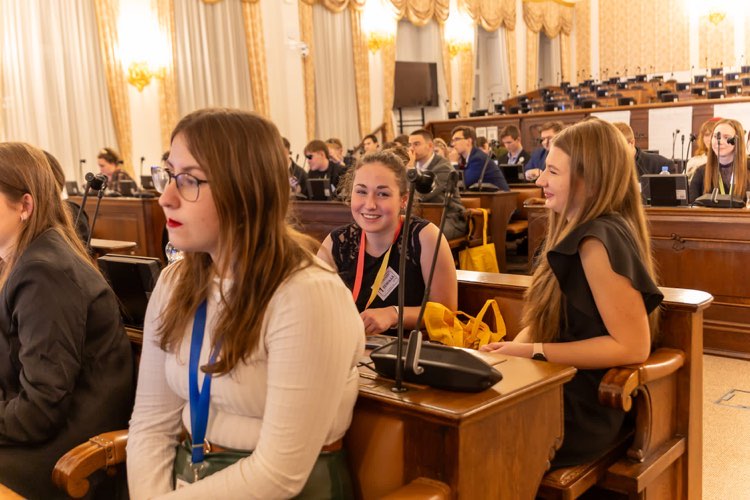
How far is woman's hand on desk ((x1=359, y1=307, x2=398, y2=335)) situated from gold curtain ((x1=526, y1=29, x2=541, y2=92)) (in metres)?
16.2

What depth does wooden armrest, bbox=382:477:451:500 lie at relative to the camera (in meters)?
1.35

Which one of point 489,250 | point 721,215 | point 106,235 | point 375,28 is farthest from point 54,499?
point 375,28

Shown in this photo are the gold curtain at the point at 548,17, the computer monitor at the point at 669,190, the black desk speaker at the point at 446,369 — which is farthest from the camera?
the gold curtain at the point at 548,17

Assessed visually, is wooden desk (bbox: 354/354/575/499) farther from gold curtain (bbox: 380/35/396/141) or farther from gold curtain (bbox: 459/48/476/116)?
gold curtain (bbox: 459/48/476/116)

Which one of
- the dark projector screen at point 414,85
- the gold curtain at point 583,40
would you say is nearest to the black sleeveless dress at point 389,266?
the dark projector screen at point 414,85

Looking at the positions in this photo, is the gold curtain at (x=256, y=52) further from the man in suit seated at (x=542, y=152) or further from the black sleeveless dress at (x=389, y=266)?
the black sleeveless dress at (x=389, y=266)

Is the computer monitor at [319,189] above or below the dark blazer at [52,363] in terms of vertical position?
above

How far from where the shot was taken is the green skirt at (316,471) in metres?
1.39

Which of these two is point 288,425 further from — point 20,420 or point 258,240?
point 20,420

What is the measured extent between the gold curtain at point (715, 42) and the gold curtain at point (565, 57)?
10.3ft

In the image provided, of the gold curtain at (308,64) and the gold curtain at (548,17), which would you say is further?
the gold curtain at (548,17)

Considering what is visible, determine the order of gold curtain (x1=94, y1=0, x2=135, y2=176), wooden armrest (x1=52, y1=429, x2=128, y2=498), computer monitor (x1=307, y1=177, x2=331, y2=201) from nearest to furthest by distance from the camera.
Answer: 1. wooden armrest (x1=52, y1=429, x2=128, y2=498)
2. computer monitor (x1=307, y1=177, x2=331, y2=201)
3. gold curtain (x1=94, y1=0, x2=135, y2=176)

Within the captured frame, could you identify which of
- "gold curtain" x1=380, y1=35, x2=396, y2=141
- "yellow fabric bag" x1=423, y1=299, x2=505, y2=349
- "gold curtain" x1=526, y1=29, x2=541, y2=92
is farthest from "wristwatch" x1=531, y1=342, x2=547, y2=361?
"gold curtain" x1=526, y1=29, x2=541, y2=92

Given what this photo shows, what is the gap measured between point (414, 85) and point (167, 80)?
17.9 feet
